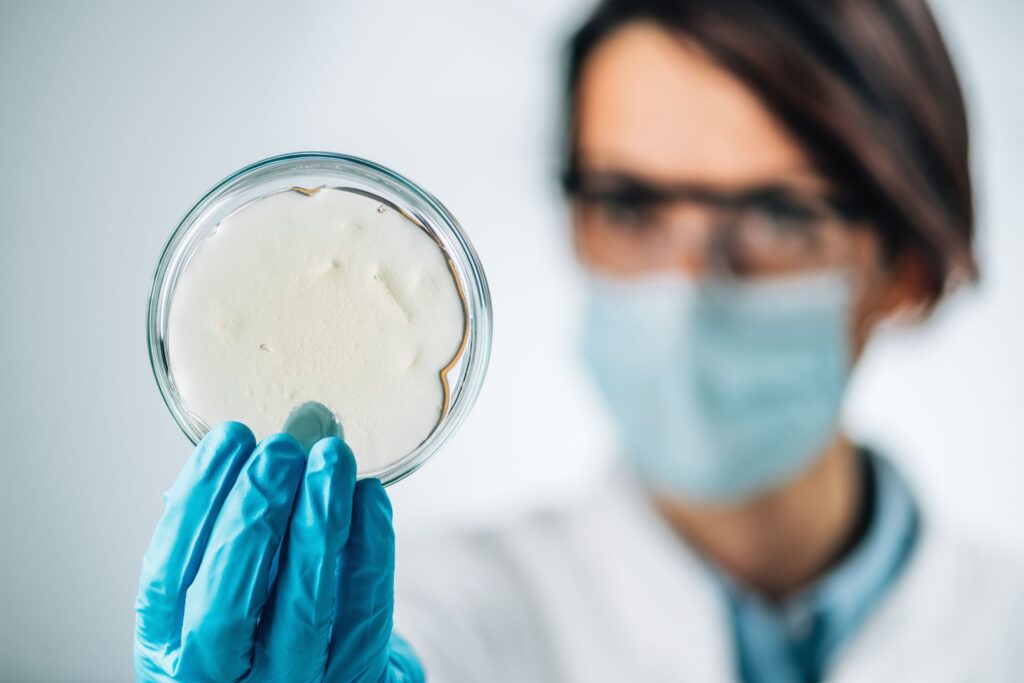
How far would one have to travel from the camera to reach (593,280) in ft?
6.29

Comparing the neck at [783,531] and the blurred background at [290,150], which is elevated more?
the blurred background at [290,150]

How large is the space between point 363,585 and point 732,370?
1014 millimetres

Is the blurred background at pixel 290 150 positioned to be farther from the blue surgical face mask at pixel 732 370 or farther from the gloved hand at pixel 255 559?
the gloved hand at pixel 255 559

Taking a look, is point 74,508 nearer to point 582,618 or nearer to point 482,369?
point 582,618

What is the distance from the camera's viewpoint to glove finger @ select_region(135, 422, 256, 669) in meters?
0.88

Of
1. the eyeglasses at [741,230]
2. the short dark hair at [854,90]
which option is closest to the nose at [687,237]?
the eyeglasses at [741,230]

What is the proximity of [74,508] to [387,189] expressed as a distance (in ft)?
5.09

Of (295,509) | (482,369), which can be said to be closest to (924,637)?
(482,369)

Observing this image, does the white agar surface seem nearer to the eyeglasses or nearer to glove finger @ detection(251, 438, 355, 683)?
glove finger @ detection(251, 438, 355, 683)

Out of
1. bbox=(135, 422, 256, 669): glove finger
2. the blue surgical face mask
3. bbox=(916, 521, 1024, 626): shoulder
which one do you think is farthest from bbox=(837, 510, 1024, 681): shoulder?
bbox=(135, 422, 256, 669): glove finger

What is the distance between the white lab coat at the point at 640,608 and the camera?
175 centimetres

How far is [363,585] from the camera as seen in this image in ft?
3.16

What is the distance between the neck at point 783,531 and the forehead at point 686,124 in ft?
2.33

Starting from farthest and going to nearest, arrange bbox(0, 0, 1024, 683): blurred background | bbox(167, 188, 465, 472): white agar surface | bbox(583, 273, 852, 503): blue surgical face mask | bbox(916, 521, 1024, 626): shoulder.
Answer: bbox(0, 0, 1024, 683): blurred background → bbox(916, 521, 1024, 626): shoulder → bbox(583, 273, 852, 503): blue surgical face mask → bbox(167, 188, 465, 472): white agar surface
